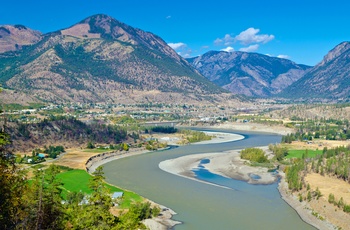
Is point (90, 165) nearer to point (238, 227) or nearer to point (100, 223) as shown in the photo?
point (238, 227)

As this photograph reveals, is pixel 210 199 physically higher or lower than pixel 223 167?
lower

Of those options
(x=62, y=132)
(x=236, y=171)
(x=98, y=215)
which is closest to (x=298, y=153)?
(x=236, y=171)

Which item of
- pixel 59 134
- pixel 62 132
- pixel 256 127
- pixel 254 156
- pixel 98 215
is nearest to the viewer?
pixel 98 215

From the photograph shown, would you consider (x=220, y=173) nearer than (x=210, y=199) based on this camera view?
No

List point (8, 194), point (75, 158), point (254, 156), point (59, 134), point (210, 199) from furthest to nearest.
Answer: point (59, 134) < point (75, 158) < point (254, 156) < point (210, 199) < point (8, 194)

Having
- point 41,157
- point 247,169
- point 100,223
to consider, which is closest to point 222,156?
point 247,169

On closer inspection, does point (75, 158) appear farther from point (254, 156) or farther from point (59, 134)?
point (254, 156)

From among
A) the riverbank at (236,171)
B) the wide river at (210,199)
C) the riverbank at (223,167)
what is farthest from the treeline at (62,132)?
the riverbank at (236,171)

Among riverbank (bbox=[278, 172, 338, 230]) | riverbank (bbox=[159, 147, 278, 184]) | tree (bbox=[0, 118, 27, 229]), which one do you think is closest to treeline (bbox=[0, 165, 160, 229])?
tree (bbox=[0, 118, 27, 229])
